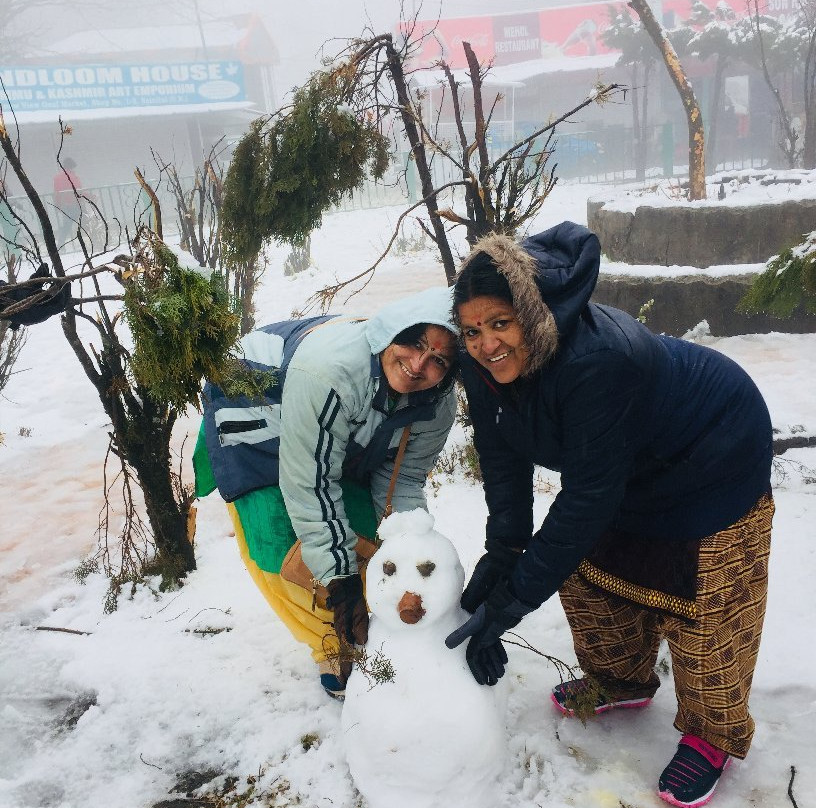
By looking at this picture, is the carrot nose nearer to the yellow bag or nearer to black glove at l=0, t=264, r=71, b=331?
the yellow bag

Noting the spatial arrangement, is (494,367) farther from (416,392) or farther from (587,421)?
(416,392)

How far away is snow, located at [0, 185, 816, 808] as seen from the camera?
2068 millimetres

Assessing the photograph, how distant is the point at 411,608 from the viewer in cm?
186

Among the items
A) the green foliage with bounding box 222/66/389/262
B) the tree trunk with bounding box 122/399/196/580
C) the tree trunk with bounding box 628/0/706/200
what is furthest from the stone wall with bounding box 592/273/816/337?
the tree trunk with bounding box 122/399/196/580

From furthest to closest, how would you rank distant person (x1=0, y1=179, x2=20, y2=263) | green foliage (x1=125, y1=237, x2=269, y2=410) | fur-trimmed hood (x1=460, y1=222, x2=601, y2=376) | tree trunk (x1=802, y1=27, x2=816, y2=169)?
tree trunk (x1=802, y1=27, x2=816, y2=169), distant person (x1=0, y1=179, x2=20, y2=263), green foliage (x1=125, y1=237, x2=269, y2=410), fur-trimmed hood (x1=460, y1=222, x2=601, y2=376)

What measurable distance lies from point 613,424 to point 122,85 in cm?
2214

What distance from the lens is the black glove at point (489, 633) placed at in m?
1.83

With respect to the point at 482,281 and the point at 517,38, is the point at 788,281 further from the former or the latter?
the point at 517,38

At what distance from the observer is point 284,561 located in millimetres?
2236

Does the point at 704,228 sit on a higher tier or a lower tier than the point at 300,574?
higher

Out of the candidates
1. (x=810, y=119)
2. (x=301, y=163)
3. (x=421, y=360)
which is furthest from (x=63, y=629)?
(x=810, y=119)

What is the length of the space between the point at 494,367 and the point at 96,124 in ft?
69.0

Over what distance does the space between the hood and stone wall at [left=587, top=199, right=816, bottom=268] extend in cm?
670

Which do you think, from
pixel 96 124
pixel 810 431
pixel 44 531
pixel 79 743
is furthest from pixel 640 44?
pixel 79 743
